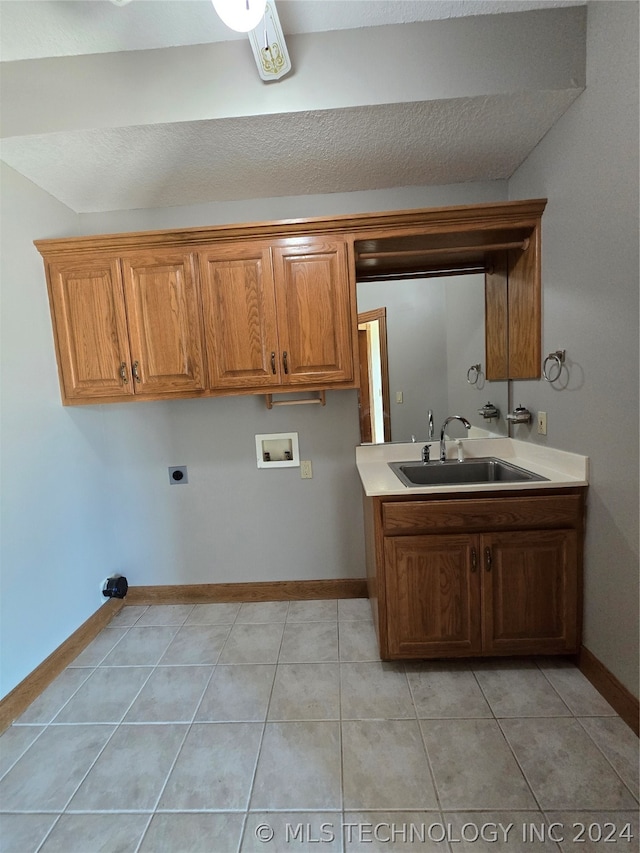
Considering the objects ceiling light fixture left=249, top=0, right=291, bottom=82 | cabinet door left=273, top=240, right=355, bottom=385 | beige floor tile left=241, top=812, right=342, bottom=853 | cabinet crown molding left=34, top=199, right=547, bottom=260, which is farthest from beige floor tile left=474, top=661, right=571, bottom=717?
ceiling light fixture left=249, top=0, right=291, bottom=82

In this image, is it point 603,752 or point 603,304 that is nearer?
point 603,752

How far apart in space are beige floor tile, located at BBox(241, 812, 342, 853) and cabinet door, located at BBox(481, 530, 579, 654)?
0.95 m

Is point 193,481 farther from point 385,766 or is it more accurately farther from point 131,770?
point 385,766

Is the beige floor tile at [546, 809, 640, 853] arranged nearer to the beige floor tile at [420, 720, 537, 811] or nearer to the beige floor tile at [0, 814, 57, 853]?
the beige floor tile at [420, 720, 537, 811]

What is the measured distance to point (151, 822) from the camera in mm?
1183

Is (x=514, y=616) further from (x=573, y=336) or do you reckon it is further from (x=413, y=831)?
(x=573, y=336)

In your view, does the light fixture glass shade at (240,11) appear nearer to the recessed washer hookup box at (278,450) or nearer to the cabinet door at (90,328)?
the cabinet door at (90,328)

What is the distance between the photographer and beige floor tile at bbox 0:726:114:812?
50.4 inches

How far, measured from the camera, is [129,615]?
7.75ft

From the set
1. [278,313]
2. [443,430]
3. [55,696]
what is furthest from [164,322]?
[55,696]

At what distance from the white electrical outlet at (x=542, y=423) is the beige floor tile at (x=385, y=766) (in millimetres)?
1467

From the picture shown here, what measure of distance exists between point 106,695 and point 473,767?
1602mm

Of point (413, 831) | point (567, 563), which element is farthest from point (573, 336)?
point (413, 831)

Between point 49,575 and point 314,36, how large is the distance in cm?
280
